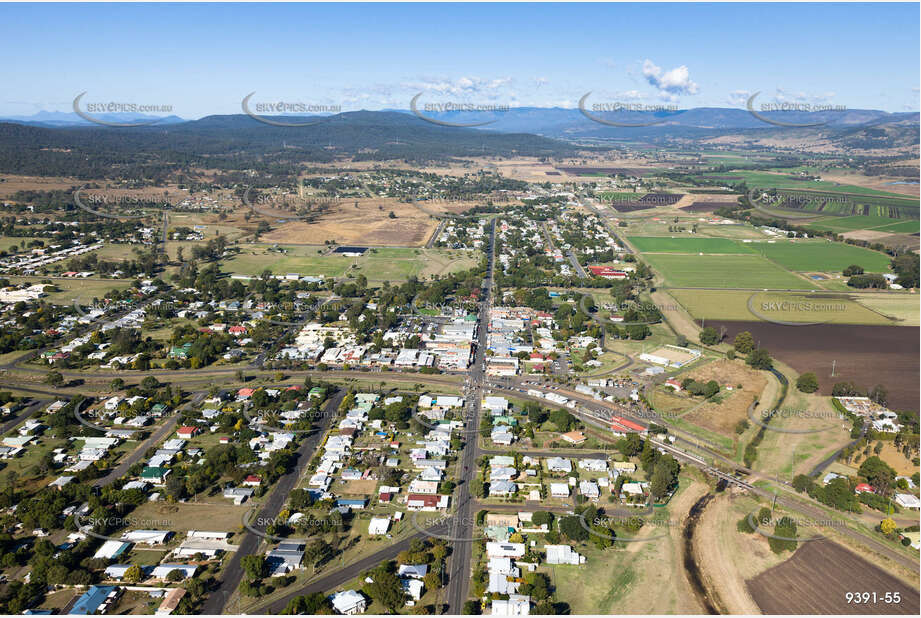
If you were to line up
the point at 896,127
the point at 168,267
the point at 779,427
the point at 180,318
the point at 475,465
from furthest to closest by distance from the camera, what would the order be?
1. the point at 896,127
2. the point at 168,267
3. the point at 180,318
4. the point at 779,427
5. the point at 475,465

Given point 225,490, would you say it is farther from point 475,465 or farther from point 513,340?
point 513,340

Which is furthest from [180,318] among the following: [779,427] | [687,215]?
[687,215]

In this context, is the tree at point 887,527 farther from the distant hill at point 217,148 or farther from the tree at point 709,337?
the distant hill at point 217,148

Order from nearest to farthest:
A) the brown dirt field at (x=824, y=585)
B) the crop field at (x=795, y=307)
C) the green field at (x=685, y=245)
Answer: the brown dirt field at (x=824, y=585), the crop field at (x=795, y=307), the green field at (x=685, y=245)

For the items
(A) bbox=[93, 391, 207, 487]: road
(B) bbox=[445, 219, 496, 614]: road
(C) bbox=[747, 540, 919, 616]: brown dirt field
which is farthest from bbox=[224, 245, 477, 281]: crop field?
(C) bbox=[747, 540, 919, 616]: brown dirt field

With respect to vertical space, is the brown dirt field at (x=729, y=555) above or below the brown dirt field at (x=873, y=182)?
below

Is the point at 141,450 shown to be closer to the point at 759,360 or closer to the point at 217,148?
the point at 759,360

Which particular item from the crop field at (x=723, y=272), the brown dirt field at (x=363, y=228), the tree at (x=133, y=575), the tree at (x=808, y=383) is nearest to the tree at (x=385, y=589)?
the tree at (x=133, y=575)
